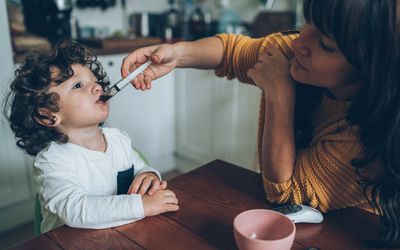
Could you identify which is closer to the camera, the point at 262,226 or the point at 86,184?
the point at 262,226

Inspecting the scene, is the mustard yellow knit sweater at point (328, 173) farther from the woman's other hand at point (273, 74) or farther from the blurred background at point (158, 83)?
the blurred background at point (158, 83)

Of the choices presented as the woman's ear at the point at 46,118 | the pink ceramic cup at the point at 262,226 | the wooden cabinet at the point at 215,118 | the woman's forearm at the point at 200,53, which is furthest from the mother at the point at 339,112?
the wooden cabinet at the point at 215,118

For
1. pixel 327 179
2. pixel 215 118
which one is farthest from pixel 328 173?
pixel 215 118

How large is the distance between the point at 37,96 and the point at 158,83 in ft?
5.33

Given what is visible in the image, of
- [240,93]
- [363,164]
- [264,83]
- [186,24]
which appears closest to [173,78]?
[186,24]

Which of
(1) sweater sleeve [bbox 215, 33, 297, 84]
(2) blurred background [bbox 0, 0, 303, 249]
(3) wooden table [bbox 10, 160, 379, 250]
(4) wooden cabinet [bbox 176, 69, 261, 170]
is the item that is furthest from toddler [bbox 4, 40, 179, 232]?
(4) wooden cabinet [bbox 176, 69, 261, 170]

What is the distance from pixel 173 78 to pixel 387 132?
2.04 meters

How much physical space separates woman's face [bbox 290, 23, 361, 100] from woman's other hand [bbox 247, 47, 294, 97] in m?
0.04

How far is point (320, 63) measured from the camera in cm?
74

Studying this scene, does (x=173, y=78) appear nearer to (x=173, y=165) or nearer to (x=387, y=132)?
(x=173, y=165)

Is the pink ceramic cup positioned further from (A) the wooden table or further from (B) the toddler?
(B) the toddler

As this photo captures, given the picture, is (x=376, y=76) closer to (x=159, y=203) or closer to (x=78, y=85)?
(x=159, y=203)

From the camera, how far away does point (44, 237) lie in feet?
2.33

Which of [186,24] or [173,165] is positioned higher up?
[186,24]
